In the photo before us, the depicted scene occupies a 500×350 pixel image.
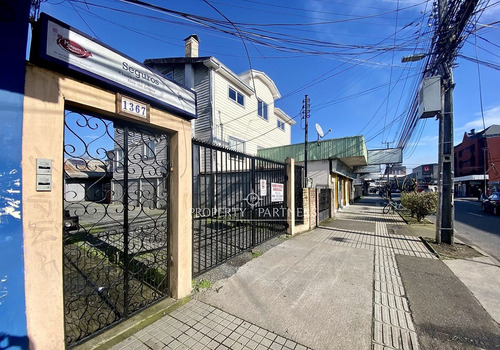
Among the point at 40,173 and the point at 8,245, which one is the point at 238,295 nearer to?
the point at 8,245

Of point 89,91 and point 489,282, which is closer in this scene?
point 89,91

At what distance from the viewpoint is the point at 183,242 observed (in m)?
2.87

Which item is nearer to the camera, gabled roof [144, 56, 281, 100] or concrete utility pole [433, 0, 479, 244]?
concrete utility pole [433, 0, 479, 244]

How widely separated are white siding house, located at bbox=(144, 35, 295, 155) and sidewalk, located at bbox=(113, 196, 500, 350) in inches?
328

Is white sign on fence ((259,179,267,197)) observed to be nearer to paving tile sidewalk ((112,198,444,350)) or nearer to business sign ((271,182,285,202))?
business sign ((271,182,285,202))

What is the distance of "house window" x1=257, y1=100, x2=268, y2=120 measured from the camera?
14.6m

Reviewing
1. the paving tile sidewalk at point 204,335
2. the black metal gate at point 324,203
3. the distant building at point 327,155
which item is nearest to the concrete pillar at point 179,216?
the paving tile sidewalk at point 204,335

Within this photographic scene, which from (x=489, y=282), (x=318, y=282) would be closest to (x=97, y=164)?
(x=318, y=282)

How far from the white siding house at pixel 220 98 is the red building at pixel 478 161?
31.2 m

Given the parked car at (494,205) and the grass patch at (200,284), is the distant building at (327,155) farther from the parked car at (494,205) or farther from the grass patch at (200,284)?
the parked car at (494,205)

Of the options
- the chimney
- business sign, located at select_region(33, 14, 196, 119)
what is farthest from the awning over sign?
business sign, located at select_region(33, 14, 196, 119)

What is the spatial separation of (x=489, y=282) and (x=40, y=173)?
22.2ft

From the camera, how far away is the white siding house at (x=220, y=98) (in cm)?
1078

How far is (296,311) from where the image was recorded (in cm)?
268
